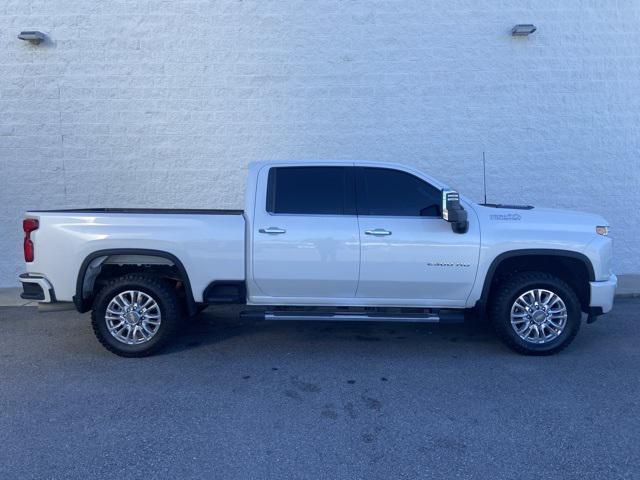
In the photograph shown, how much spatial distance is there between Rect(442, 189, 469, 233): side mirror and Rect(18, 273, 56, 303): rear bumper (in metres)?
4.04

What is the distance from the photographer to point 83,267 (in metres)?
5.47

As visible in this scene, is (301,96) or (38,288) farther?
(301,96)

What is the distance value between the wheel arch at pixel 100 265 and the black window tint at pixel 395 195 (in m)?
1.94

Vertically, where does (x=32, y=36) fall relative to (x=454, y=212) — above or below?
above

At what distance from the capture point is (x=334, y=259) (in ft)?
17.8

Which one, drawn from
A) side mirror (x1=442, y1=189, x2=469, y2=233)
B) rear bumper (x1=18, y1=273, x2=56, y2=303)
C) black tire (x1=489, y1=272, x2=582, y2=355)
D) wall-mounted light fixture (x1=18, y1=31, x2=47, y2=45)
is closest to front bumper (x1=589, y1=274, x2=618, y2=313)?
black tire (x1=489, y1=272, x2=582, y2=355)

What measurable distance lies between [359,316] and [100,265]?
274cm

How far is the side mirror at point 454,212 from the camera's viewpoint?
5.17 meters

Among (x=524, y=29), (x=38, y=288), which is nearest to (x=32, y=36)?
(x=38, y=288)

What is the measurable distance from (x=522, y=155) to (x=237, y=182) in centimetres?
479

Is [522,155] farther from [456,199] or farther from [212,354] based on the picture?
[212,354]

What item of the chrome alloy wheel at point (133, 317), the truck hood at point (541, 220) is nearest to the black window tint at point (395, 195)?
the truck hood at point (541, 220)

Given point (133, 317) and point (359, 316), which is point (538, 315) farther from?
point (133, 317)

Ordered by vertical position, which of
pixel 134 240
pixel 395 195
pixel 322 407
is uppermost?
pixel 395 195
